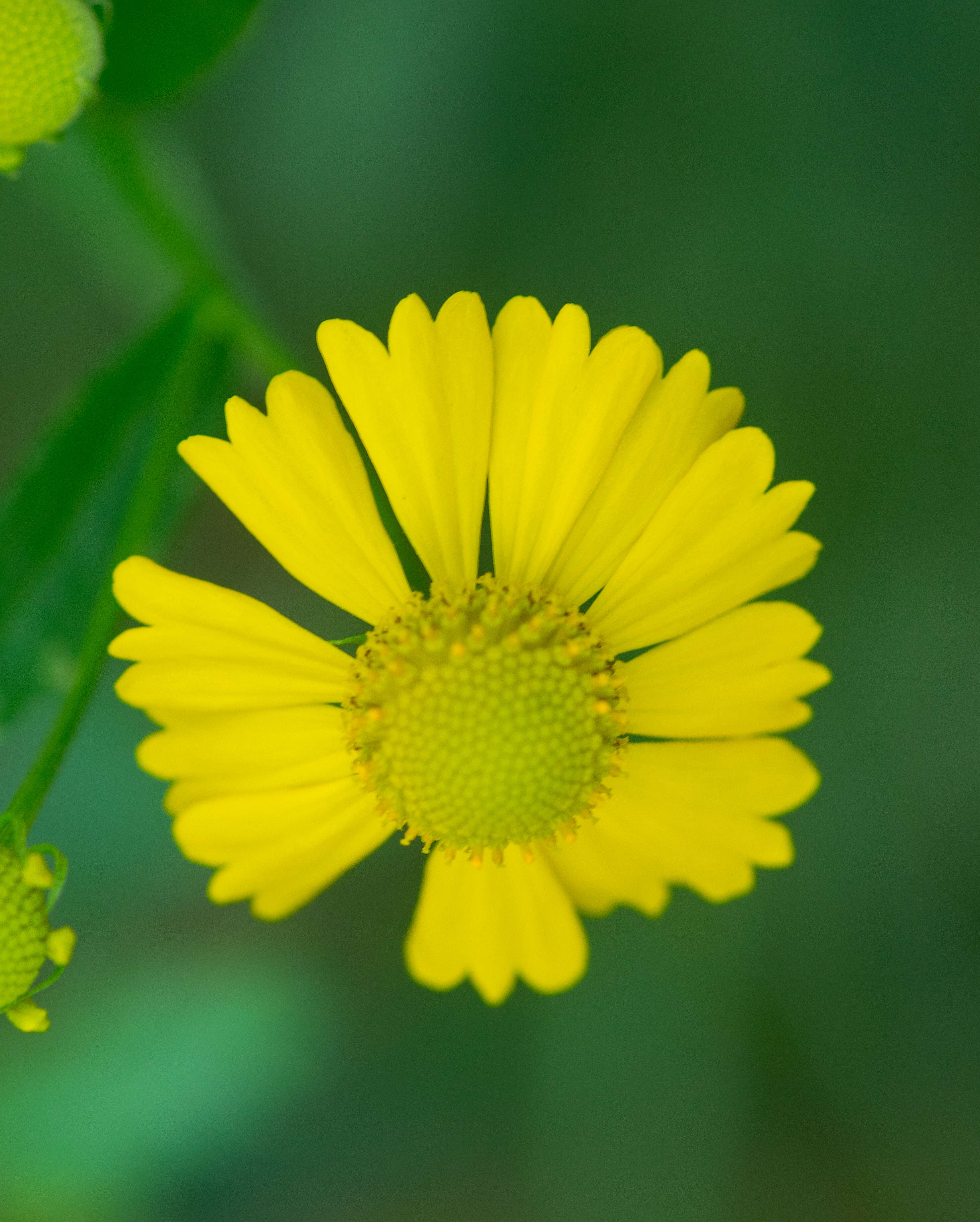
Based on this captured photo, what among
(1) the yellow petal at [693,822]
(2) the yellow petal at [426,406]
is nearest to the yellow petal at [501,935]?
(1) the yellow petal at [693,822]

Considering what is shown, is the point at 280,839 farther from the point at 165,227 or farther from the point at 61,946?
the point at 165,227

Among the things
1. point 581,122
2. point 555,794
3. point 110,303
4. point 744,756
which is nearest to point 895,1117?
point 744,756

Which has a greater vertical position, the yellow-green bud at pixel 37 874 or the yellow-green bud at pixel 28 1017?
the yellow-green bud at pixel 37 874

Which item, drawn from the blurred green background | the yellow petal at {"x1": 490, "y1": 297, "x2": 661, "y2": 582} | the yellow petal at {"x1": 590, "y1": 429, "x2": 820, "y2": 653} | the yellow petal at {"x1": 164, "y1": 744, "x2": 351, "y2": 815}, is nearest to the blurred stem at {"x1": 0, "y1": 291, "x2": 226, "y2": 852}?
the yellow petal at {"x1": 164, "y1": 744, "x2": 351, "y2": 815}

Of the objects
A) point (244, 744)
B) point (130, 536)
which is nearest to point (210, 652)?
point (244, 744)

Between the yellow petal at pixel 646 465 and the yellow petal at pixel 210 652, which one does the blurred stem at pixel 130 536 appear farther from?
the yellow petal at pixel 646 465

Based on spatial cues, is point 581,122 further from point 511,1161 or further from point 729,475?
point 511,1161
